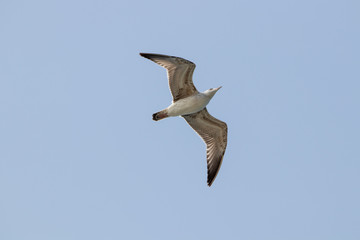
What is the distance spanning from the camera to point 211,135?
21328mm

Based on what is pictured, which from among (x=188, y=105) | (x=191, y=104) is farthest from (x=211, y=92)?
(x=188, y=105)

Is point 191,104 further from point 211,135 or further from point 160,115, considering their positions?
point 211,135

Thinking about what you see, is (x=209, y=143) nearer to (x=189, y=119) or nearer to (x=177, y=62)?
(x=189, y=119)

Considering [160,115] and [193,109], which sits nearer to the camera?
[193,109]

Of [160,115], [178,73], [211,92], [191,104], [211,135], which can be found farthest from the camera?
[211,135]

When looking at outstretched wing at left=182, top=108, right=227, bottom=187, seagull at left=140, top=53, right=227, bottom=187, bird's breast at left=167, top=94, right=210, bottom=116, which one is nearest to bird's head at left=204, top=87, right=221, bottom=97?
seagull at left=140, top=53, right=227, bottom=187

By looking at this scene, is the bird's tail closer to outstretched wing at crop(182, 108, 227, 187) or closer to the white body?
the white body

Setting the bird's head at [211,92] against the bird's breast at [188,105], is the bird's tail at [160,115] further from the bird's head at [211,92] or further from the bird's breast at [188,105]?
the bird's head at [211,92]

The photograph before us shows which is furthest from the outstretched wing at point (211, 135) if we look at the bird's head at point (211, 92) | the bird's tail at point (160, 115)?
the bird's tail at point (160, 115)

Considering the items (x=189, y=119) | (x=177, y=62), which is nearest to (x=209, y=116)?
(x=189, y=119)

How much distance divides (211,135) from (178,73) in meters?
3.10

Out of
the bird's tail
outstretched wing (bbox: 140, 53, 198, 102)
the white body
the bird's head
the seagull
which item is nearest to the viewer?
outstretched wing (bbox: 140, 53, 198, 102)

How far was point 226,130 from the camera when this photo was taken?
21.3 m

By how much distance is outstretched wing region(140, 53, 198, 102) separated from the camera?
62.3 ft
